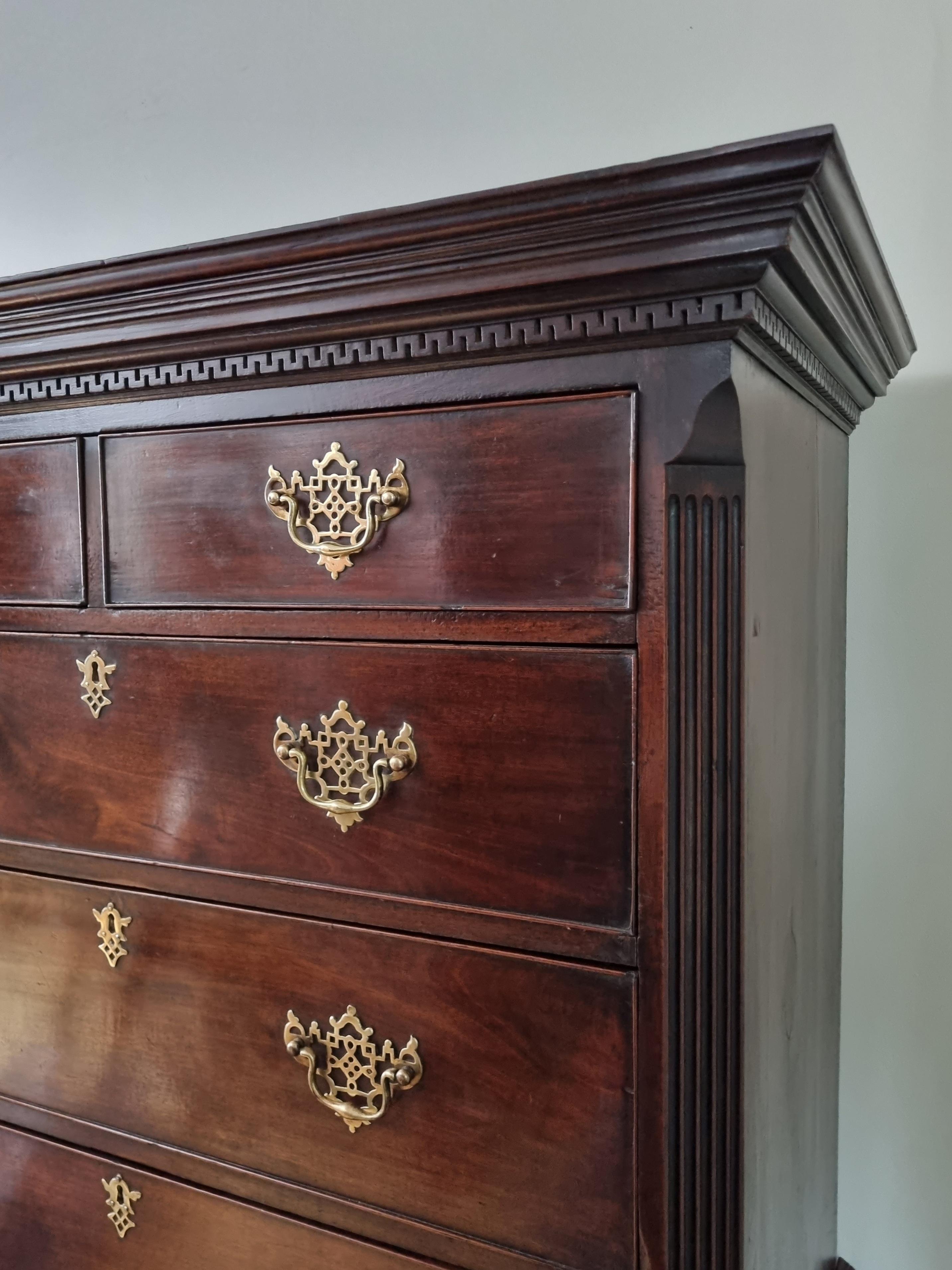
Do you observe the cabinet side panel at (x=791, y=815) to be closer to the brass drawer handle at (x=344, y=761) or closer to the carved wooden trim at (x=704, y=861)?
the carved wooden trim at (x=704, y=861)

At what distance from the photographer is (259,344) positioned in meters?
0.78

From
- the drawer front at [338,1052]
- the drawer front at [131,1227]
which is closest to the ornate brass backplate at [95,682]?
the drawer front at [338,1052]

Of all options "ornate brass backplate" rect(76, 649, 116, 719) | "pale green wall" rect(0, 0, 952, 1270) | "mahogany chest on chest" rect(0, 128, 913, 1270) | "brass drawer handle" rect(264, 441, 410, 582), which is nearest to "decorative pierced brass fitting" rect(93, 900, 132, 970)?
"mahogany chest on chest" rect(0, 128, 913, 1270)

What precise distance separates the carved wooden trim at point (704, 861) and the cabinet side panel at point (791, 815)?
0.7 inches

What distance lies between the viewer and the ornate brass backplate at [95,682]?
89 centimetres

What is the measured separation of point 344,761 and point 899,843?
777mm

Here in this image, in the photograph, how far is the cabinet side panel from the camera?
2.34ft

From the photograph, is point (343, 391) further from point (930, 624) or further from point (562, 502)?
point (930, 624)

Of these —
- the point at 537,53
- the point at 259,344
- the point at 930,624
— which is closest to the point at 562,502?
the point at 259,344

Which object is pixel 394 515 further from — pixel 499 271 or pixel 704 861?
pixel 704 861

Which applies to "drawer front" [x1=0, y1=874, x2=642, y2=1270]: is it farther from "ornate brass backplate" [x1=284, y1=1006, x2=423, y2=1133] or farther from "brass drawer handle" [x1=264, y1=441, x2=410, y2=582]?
"brass drawer handle" [x1=264, y1=441, x2=410, y2=582]

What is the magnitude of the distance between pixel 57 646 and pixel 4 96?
1.34 meters

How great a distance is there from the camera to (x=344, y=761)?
782 millimetres

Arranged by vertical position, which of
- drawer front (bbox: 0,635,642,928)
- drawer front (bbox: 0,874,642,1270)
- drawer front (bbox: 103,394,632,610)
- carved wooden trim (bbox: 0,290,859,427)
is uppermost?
carved wooden trim (bbox: 0,290,859,427)
